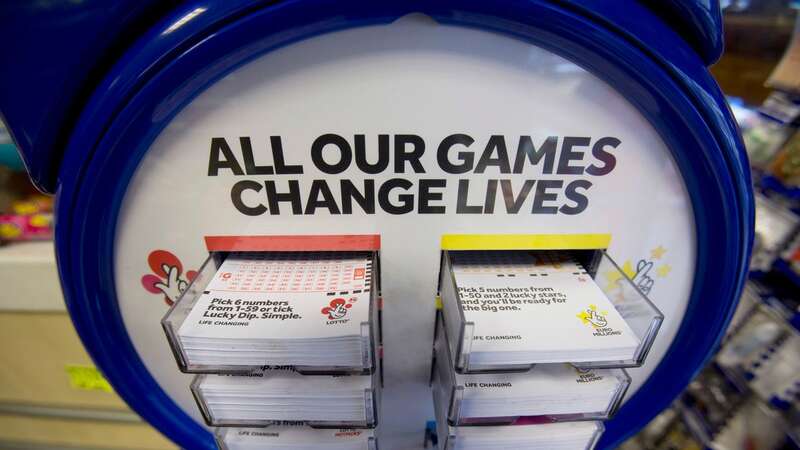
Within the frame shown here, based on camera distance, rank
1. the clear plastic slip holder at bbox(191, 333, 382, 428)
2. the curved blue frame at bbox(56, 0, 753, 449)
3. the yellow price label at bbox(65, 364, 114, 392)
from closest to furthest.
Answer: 1. the curved blue frame at bbox(56, 0, 753, 449)
2. the clear plastic slip holder at bbox(191, 333, 382, 428)
3. the yellow price label at bbox(65, 364, 114, 392)

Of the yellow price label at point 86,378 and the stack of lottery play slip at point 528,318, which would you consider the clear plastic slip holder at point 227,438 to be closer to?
the stack of lottery play slip at point 528,318

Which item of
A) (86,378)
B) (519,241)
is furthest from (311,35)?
(86,378)

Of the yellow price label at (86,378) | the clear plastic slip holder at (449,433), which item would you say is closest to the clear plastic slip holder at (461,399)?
the clear plastic slip holder at (449,433)

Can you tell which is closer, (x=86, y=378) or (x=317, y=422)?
(x=317, y=422)

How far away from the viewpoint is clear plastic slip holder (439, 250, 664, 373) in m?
0.50

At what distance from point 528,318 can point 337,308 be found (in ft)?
0.80

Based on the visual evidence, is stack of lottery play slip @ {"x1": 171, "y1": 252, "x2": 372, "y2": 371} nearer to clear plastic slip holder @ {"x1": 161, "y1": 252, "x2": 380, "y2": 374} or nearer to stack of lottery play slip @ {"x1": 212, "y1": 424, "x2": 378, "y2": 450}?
clear plastic slip holder @ {"x1": 161, "y1": 252, "x2": 380, "y2": 374}

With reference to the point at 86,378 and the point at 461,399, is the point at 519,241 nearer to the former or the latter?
the point at 461,399

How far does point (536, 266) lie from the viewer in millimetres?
663

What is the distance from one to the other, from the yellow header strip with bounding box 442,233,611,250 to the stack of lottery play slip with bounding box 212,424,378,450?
0.31 m

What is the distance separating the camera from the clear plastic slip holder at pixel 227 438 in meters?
0.61

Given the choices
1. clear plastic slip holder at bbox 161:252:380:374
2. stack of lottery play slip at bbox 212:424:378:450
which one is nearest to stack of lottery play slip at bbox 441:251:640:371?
clear plastic slip holder at bbox 161:252:380:374

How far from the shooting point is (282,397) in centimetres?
56

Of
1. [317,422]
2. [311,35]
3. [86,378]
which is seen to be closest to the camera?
[311,35]
